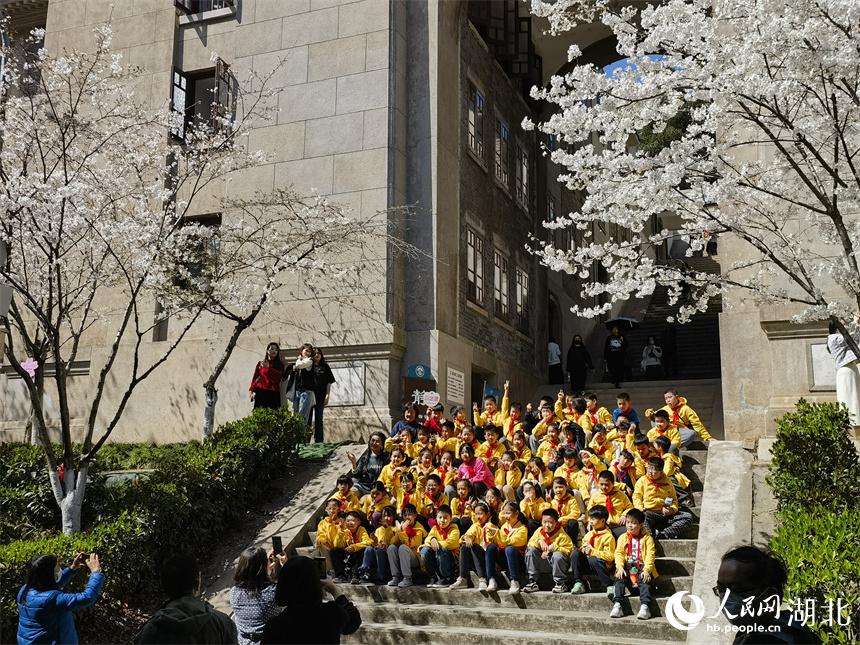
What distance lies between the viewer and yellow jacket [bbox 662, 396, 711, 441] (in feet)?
44.1

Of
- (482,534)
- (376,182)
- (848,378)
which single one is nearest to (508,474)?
(482,534)

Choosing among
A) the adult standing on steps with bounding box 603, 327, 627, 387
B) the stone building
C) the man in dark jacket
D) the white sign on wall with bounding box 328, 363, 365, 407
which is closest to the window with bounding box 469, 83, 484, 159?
the stone building

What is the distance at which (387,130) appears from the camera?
58.6 feet

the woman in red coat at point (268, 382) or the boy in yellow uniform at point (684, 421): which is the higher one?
the woman in red coat at point (268, 382)

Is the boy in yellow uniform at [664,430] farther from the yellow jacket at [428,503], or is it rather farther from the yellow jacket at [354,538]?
the yellow jacket at [354,538]

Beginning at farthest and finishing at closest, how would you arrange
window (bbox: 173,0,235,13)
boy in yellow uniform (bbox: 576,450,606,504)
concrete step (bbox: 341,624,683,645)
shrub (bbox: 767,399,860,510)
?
window (bbox: 173,0,235,13)
boy in yellow uniform (bbox: 576,450,606,504)
shrub (bbox: 767,399,860,510)
concrete step (bbox: 341,624,683,645)

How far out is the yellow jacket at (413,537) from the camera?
1102cm

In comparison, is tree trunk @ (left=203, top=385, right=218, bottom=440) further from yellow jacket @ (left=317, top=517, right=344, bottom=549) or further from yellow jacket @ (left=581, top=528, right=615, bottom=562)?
yellow jacket @ (left=581, top=528, right=615, bottom=562)

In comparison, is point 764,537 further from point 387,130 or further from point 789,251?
point 387,130

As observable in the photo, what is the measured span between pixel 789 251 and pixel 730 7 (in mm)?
2865

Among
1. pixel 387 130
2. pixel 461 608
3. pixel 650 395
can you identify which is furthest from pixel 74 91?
pixel 650 395

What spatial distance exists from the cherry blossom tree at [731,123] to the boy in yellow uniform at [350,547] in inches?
174

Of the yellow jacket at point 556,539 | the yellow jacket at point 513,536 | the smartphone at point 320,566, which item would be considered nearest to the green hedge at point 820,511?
the yellow jacket at point 556,539

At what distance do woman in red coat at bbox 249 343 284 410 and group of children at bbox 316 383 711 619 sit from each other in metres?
2.76
